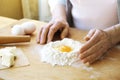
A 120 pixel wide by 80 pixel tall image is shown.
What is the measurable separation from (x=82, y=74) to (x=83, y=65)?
0.15 ft

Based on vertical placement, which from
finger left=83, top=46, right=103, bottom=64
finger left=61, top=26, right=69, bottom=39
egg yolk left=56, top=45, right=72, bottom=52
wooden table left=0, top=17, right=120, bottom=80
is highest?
finger left=61, top=26, right=69, bottom=39

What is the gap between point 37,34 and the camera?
0.84 m

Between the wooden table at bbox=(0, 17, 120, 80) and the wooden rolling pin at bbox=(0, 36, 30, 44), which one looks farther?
the wooden rolling pin at bbox=(0, 36, 30, 44)

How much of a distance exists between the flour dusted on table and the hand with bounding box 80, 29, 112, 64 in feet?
0.10

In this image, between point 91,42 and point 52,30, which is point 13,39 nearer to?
point 52,30

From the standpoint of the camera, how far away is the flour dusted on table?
66 centimetres

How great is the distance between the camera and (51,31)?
799 millimetres

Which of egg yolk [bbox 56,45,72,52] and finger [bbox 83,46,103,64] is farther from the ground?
egg yolk [bbox 56,45,72,52]

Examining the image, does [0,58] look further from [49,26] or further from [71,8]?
[71,8]

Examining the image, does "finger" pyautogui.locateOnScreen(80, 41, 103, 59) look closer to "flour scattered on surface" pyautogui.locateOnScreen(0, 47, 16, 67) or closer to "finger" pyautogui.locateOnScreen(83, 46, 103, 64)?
"finger" pyautogui.locateOnScreen(83, 46, 103, 64)

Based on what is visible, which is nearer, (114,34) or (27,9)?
(114,34)

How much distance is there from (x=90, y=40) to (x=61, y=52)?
0.33 feet

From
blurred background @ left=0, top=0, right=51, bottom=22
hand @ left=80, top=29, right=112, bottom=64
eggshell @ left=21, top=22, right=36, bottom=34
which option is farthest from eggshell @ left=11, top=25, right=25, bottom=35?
blurred background @ left=0, top=0, right=51, bottom=22

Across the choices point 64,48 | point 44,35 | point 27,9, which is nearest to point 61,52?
point 64,48
